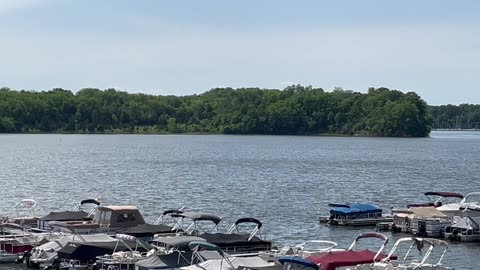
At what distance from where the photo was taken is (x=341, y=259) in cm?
3991

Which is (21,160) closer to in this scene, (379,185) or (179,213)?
(379,185)

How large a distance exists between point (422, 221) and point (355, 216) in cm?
682

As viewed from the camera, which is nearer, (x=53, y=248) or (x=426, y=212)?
(x=53, y=248)

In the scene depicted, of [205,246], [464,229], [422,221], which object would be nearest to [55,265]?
[205,246]

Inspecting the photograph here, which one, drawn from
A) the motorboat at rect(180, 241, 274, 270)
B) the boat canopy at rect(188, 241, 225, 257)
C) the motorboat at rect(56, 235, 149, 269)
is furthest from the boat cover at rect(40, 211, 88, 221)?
the boat canopy at rect(188, 241, 225, 257)

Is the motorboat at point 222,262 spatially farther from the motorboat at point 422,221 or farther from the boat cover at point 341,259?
the motorboat at point 422,221

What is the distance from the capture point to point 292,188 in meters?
Result: 98.2

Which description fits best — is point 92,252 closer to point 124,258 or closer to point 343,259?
point 124,258

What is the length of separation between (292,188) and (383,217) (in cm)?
3218

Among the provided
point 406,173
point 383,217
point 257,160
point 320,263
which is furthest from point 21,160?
point 320,263

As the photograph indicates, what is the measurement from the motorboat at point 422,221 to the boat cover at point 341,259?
18.4 m

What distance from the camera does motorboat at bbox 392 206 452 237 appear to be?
5888cm

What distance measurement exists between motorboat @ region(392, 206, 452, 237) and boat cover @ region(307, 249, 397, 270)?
722 inches

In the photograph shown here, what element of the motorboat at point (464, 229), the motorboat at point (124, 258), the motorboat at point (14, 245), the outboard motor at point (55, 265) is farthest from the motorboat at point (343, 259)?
the motorboat at point (464, 229)
